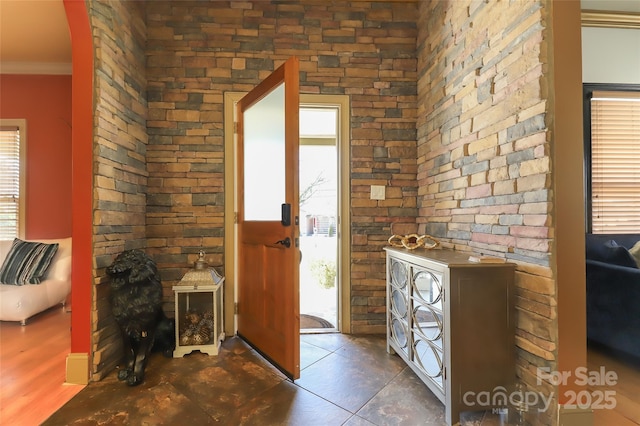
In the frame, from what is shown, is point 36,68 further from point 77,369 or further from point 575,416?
point 575,416

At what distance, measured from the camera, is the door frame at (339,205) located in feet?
8.36

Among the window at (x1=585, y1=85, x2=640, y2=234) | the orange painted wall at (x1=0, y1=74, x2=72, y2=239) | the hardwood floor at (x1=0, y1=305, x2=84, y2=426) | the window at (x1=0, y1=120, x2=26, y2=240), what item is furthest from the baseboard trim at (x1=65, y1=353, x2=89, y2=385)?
the window at (x1=585, y1=85, x2=640, y2=234)

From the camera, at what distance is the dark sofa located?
1900mm

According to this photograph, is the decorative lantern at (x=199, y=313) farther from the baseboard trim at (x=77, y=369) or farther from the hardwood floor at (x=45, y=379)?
the hardwood floor at (x=45, y=379)

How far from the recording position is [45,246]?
304 centimetres

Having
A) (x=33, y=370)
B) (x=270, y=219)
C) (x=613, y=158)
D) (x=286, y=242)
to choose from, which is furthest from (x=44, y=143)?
(x=613, y=158)

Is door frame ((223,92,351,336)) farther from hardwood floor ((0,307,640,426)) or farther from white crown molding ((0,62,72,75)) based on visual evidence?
white crown molding ((0,62,72,75))

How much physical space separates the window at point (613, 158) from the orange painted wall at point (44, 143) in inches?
237

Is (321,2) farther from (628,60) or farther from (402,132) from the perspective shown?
(628,60)

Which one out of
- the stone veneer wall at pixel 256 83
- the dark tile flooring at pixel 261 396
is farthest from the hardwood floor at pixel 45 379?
the stone veneer wall at pixel 256 83

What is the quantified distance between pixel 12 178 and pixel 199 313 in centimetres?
319

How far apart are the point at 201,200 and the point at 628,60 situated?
4.72m

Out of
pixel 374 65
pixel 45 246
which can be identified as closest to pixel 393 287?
pixel 374 65

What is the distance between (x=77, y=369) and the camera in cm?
179
